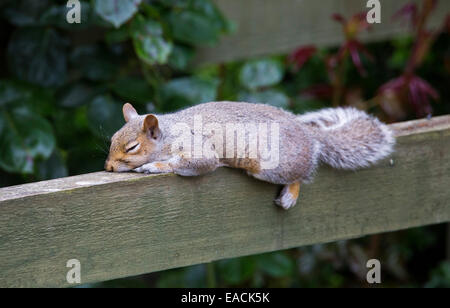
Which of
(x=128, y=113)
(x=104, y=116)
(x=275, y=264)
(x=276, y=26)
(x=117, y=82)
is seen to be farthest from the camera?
(x=276, y=26)

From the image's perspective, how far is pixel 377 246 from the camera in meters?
2.79

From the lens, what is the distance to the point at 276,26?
2412mm

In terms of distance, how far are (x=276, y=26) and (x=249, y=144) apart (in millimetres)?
1113

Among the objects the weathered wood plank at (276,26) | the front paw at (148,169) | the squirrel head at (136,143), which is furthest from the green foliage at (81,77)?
the front paw at (148,169)

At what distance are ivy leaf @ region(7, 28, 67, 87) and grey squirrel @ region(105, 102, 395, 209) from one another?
0.58 meters

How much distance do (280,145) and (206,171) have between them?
0.83 feet

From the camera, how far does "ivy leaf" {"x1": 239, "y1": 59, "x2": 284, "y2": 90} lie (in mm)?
2240

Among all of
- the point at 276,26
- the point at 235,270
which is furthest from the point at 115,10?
the point at 235,270

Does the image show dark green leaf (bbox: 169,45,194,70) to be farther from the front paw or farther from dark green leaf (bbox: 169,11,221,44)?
the front paw

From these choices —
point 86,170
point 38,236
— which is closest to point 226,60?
point 86,170

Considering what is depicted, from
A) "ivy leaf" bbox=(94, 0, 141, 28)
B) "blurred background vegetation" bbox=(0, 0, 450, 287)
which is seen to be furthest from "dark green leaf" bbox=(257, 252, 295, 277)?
"ivy leaf" bbox=(94, 0, 141, 28)

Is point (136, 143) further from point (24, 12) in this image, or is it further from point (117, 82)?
point (24, 12)

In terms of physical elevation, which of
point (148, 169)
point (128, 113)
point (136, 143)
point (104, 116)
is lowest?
point (148, 169)

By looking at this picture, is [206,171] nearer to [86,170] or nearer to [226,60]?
[86,170]
